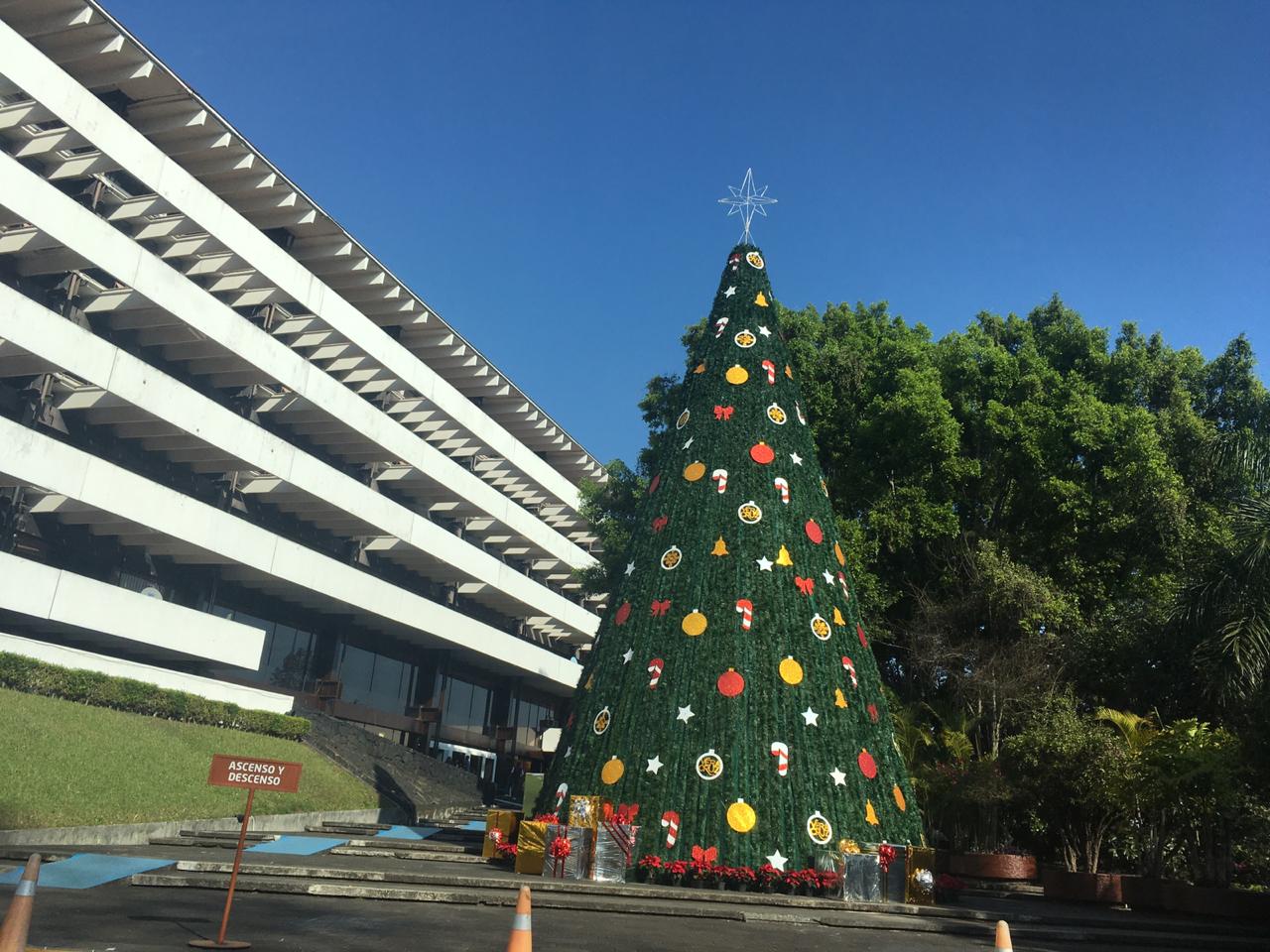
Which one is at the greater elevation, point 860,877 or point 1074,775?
point 1074,775

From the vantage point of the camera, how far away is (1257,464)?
51.9 ft

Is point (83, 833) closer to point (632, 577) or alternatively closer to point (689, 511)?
point (632, 577)

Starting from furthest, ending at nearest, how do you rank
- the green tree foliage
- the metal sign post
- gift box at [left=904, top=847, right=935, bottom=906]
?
the green tree foliage, gift box at [left=904, top=847, right=935, bottom=906], the metal sign post

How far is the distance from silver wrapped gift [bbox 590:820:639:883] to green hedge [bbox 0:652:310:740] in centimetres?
1398

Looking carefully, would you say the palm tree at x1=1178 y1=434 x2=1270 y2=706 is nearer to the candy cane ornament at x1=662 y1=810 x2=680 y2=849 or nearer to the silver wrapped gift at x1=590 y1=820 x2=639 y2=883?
the candy cane ornament at x1=662 y1=810 x2=680 y2=849

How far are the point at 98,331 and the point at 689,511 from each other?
24.4 metres

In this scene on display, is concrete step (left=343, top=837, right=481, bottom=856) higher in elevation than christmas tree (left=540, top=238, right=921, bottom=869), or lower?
lower

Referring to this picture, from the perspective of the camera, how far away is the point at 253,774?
7332 millimetres

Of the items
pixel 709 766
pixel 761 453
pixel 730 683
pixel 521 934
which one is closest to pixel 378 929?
pixel 521 934

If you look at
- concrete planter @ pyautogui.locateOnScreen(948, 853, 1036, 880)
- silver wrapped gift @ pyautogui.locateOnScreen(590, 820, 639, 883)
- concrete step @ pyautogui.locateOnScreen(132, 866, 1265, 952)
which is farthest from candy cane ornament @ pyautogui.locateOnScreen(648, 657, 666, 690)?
concrete planter @ pyautogui.locateOnScreen(948, 853, 1036, 880)

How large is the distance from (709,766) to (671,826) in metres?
0.81

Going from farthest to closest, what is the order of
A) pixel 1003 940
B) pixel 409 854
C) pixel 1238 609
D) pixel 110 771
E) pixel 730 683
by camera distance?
pixel 110 771 < pixel 1238 609 < pixel 409 854 < pixel 730 683 < pixel 1003 940

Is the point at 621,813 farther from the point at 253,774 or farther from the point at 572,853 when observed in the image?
the point at 253,774

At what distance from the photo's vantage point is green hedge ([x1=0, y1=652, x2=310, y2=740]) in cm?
1909
